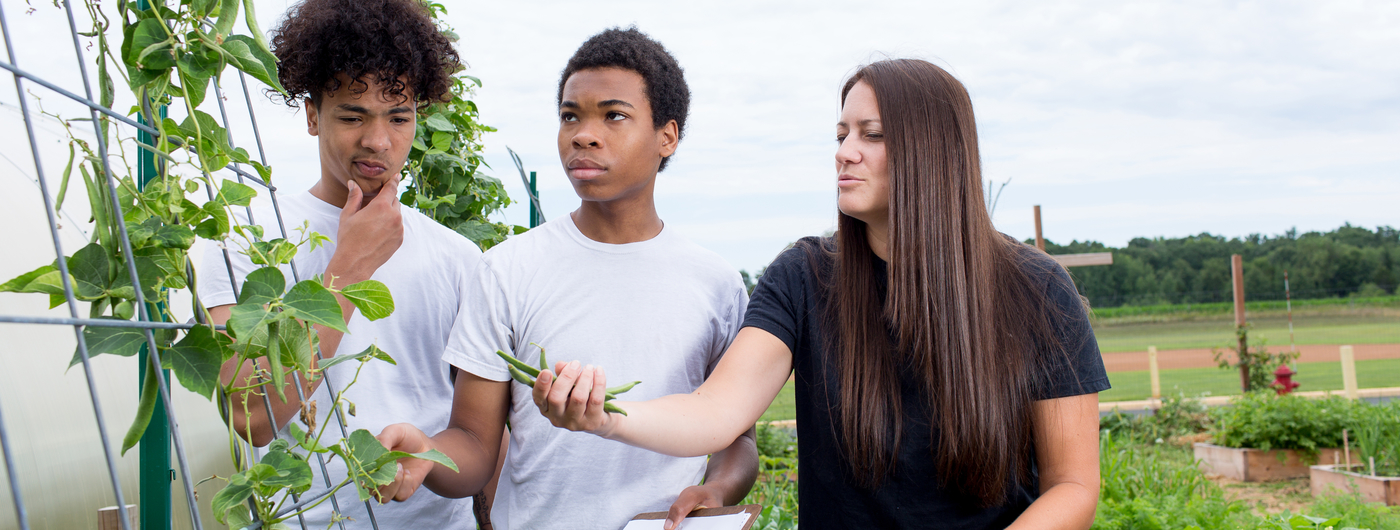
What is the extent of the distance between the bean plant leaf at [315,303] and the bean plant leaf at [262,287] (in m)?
0.01

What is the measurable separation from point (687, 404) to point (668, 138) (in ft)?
2.14

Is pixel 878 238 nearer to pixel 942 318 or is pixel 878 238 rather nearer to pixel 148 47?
pixel 942 318

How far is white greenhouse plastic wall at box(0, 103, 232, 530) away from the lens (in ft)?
5.47

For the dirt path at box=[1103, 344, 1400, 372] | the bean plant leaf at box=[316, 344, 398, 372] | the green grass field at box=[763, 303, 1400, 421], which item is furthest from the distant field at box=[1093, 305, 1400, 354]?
the bean plant leaf at box=[316, 344, 398, 372]

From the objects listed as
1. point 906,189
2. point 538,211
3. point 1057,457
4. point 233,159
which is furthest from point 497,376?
point 538,211

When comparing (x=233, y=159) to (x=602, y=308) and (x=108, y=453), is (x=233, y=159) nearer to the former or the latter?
(x=108, y=453)

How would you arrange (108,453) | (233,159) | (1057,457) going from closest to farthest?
(108,453)
(233,159)
(1057,457)

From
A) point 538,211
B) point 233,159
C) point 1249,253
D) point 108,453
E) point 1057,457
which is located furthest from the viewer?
point 1249,253

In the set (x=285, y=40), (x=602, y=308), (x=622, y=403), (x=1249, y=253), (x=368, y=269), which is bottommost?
(x=1249, y=253)

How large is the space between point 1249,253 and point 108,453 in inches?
1658

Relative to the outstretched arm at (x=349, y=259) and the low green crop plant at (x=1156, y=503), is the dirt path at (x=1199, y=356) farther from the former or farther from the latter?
the outstretched arm at (x=349, y=259)

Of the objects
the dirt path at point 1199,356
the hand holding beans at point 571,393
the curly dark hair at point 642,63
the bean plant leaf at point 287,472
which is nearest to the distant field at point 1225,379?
the dirt path at point 1199,356

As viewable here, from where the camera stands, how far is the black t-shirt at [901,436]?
4.68 ft

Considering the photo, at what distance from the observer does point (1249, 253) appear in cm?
3566
